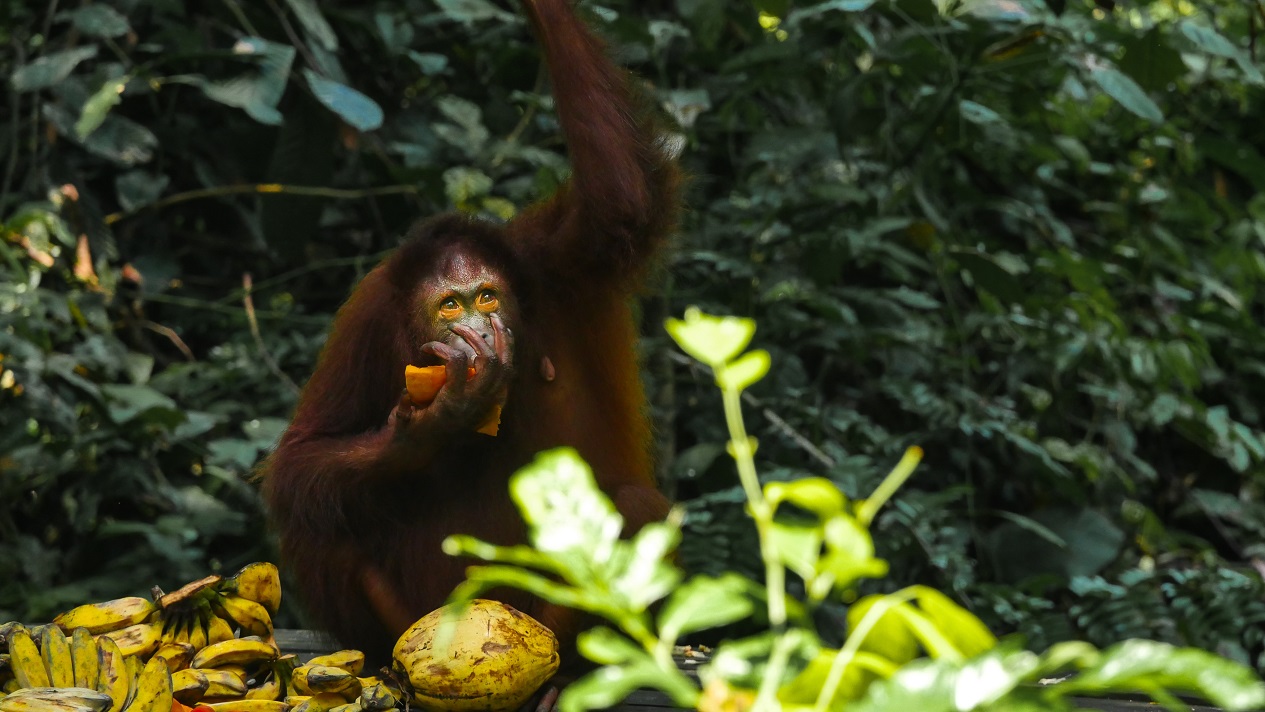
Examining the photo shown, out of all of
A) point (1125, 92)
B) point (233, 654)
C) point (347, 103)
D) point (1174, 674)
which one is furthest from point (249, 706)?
point (1125, 92)

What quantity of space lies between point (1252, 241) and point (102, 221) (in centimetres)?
535

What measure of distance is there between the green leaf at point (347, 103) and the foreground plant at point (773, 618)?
12.1 ft

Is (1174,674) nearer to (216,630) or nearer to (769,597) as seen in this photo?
(769,597)

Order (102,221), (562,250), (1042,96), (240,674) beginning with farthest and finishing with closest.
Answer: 1. (102,221)
2. (1042,96)
3. (562,250)
4. (240,674)

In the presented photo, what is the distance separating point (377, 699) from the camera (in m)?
2.35

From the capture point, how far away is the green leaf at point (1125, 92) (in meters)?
4.04

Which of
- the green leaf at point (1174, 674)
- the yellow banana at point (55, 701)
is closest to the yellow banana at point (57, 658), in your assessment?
the yellow banana at point (55, 701)

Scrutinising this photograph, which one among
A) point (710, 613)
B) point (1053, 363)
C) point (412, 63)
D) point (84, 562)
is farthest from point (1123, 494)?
point (710, 613)

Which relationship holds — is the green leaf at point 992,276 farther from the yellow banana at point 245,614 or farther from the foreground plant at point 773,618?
the foreground plant at point 773,618

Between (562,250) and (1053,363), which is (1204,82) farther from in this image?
(562,250)

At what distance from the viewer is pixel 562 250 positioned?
3.15m

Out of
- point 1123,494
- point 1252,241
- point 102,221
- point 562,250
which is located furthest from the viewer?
point 1252,241

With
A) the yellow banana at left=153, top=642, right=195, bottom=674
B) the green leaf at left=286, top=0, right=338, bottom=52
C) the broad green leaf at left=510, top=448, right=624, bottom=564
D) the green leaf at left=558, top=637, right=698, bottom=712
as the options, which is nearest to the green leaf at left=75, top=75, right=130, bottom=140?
the green leaf at left=286, top=0, right=338, bottom=52

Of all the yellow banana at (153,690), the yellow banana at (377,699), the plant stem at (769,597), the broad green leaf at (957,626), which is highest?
the plant stem at (769,597)
